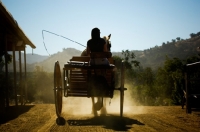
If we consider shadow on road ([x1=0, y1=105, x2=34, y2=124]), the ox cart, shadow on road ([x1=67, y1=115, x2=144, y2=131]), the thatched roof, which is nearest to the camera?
shadow on road ([x1=67, y1=115, x2=144, y2=131])

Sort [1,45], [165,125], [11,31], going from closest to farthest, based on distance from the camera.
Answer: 1. [165,125]
2. [11,31]
3. [1,45]

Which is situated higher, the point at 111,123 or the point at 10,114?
the point at 111,123

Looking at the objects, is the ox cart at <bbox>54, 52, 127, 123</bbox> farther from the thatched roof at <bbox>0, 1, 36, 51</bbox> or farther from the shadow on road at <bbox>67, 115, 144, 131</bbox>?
the thatched roof at <bbox>0, 1, 36, 51</bbox>

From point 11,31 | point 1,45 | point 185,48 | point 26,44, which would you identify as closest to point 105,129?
point 11,31

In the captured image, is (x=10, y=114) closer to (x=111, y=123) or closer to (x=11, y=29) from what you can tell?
(x=111, y=123)

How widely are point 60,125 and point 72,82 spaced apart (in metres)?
1.78

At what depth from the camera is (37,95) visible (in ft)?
178

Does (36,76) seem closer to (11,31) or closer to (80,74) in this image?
(11,31)

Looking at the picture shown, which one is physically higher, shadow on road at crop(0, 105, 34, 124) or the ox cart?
the ox cart

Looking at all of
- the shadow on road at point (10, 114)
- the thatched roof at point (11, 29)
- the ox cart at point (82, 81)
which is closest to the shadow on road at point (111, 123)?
the ox cart at point (82, 81)

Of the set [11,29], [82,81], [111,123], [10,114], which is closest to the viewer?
[111,123]

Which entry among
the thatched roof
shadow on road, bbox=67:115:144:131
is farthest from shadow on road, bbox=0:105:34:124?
the thatched roof

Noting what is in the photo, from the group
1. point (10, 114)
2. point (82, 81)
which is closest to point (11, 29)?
point (10, 114)

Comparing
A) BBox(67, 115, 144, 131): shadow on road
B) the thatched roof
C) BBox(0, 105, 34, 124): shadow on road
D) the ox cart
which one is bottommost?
BBox(0, 105, 34, 124): shadow on road
